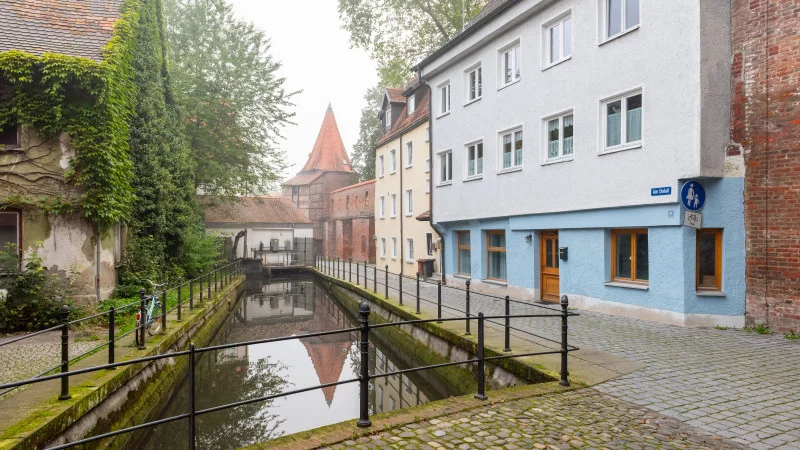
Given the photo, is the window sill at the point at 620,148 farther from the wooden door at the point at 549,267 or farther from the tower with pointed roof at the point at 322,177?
the tower with pointed roof at the point at 322,177

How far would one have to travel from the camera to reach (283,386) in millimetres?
10141

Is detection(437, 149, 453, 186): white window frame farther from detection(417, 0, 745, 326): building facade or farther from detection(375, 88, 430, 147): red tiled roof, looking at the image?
detection(375, 88, 430, 147): red tiled roof

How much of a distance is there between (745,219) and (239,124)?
74.9 ft

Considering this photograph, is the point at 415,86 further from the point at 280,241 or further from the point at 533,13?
the point at 280,241

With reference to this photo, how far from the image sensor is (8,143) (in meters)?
11.2

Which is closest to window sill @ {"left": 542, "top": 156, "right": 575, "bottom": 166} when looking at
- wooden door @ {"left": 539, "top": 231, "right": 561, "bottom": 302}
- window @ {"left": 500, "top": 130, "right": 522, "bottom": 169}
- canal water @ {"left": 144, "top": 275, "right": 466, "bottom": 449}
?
window @ {"left": 500, "top": 130, "right": 522, "bottom": 169}

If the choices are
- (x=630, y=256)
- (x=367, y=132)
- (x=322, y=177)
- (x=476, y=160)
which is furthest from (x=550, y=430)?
(x=367, y=132)

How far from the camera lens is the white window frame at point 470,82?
16747mm

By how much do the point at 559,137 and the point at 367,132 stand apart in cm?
4306

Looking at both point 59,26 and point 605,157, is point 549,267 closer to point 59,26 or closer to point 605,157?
point 605,157

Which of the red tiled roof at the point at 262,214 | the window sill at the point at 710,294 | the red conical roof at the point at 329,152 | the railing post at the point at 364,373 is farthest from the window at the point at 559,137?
the red conical roof at the point at 329,152

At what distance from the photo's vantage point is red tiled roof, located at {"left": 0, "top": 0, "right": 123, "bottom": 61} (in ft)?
38.1

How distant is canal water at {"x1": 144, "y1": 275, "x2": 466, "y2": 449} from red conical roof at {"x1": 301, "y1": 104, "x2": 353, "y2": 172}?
39.2m

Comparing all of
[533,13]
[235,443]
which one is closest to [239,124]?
[533,13]
